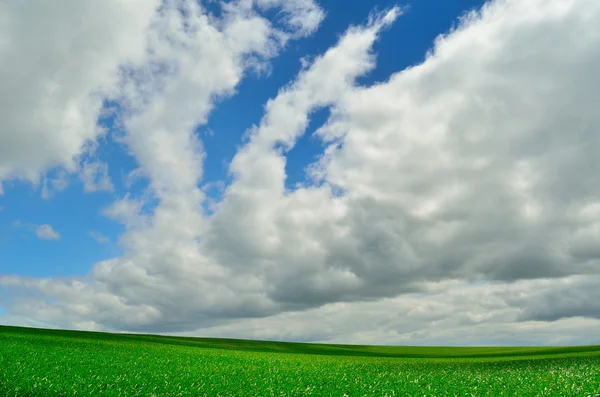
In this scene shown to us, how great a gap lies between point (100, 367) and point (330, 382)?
53.9 feet

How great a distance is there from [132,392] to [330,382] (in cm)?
1243

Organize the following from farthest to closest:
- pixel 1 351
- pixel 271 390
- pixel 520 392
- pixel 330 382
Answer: pixel 1 351
pixel 330 382
pixel 271 390
pixel 520 392

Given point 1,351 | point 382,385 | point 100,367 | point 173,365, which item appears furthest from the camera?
point 173,365

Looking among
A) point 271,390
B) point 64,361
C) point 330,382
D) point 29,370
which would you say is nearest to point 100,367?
point 64,361

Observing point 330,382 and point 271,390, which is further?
point 330,382

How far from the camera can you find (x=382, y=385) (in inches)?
1032

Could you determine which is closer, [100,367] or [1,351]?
[100,367]

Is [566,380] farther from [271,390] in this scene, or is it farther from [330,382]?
[271,390]

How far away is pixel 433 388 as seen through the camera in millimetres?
24734

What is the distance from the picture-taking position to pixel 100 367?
30.5 metres

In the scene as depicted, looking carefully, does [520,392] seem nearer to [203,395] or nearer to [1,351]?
[203,395]

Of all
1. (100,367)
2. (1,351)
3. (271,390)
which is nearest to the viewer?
(271,390)

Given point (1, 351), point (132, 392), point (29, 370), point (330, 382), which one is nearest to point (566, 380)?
point (330, 382)

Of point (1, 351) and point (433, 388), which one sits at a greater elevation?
point (1, 351)
